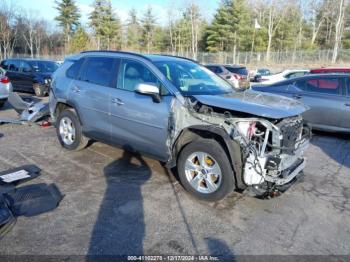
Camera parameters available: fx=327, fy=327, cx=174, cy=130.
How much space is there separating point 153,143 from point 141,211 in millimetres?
1106

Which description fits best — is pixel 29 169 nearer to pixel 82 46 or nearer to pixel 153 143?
pixel 153 143

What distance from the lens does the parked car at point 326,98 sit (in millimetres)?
7371

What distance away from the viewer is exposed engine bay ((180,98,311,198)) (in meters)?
3.89

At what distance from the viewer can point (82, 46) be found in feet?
187

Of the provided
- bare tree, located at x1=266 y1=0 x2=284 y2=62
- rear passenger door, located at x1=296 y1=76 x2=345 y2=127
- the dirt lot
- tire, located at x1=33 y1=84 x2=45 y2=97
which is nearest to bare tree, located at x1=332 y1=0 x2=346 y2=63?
bare tree, located at x1=266 y1=0 x2=284 y2=62

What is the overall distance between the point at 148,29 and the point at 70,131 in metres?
61.8

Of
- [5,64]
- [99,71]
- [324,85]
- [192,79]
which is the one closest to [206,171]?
[192,79]

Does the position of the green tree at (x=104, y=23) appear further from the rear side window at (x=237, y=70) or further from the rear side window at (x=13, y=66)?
the rear side window at (x=13, y=66)

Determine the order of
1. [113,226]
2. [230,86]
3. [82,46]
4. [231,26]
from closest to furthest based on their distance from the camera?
[113,226] → [230,86] → [231,26] → [82,46]

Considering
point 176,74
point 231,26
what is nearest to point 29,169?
point 176,74

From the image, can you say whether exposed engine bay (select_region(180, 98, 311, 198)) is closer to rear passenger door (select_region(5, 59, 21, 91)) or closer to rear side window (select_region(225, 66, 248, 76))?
rear passenger door (select_region(5, 59, 21, 91))

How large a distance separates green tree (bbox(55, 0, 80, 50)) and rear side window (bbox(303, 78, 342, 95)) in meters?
59.5

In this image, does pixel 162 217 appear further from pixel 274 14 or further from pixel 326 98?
pixel 274 14

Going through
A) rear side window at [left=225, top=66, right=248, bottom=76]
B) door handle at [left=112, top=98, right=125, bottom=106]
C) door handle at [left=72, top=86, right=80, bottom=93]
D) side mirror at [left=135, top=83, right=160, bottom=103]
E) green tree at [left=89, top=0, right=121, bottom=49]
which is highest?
green tree at [left=89, top=0, right=121, bottom=49]
